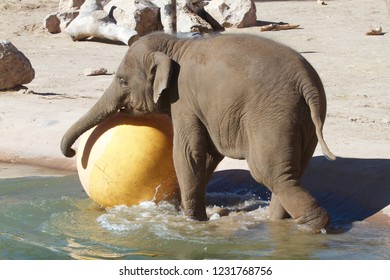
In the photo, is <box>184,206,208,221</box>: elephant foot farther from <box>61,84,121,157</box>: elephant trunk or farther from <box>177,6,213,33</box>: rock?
<box>177,6,213,33</box>: rock

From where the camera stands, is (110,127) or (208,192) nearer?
(110,127)

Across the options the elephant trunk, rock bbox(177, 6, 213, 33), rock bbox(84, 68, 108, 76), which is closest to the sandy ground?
rock bbox(84, 68, 108, 76)

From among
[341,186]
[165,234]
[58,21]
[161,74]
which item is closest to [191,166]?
[165,234]

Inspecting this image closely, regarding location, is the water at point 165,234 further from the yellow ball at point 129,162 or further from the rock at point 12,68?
the rock at point 12,68

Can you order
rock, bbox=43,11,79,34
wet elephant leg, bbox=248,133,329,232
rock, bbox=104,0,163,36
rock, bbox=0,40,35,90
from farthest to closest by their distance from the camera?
rock, bbox=43,11,79,34 < rock, bbox=104,0,163,36 < rock, bbox=0,40,35,90 < wet elephant leg, bbox=248,133,329,232

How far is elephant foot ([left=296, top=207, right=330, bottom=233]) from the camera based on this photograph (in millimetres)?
7570

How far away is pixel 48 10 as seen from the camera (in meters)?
22.8

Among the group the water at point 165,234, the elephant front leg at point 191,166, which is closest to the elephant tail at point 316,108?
the water at point 165,234

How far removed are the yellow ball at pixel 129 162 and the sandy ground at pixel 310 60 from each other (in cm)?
132

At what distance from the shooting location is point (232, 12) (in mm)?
19922

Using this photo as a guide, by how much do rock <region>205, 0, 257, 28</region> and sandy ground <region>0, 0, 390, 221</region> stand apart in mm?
317

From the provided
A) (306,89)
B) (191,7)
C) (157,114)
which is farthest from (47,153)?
(191,7)

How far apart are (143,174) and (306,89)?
1590 millimetres
